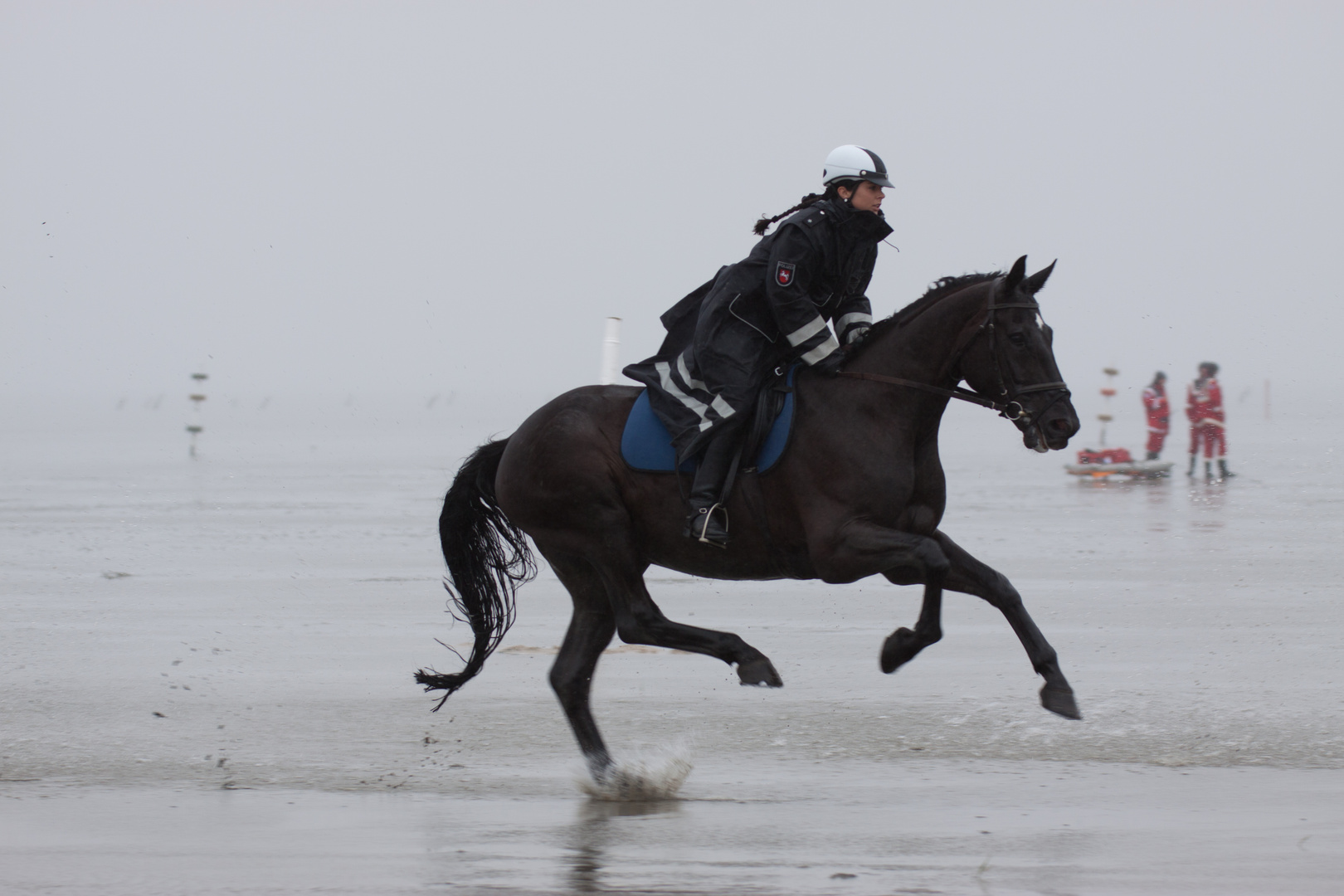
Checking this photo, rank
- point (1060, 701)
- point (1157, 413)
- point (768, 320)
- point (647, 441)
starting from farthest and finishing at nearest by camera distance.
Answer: point (1157, 413)
point (647, 441)
point (768, 320)
point (1060, 701)

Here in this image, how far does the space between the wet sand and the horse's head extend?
4.59 feet

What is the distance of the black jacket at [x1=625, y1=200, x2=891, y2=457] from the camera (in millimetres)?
7109

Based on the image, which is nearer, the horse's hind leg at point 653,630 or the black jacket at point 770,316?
the black jacket at point 770,316

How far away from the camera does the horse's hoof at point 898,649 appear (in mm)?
7062

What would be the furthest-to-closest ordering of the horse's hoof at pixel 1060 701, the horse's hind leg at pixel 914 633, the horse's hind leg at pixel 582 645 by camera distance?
the horse's hind leg at pixel 582 645, the horse's hind leg at pixel 914 633, the horse's hoof at pixel 1060 701

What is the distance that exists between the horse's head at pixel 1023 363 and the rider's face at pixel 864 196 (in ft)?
1.98

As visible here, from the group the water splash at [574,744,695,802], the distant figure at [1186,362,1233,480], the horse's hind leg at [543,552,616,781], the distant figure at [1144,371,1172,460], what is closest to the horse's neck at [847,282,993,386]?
the horse's hind leg at [543,552,616,781]

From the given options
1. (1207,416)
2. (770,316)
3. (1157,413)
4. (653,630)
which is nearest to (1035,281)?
(770,316)

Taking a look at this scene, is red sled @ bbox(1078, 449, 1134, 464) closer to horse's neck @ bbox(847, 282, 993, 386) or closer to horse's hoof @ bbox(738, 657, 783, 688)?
horse's neck @ bbox(847, 282, 993, 386)

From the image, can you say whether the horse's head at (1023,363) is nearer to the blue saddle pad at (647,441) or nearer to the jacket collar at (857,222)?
the jacket collar at (857,222)

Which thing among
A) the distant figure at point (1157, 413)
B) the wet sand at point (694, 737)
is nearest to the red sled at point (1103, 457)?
the distant figure at point (1157, 413)

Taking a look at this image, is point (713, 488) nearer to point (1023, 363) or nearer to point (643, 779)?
point (643, 779)

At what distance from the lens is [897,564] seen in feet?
22.2

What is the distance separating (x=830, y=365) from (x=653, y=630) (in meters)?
1.34
